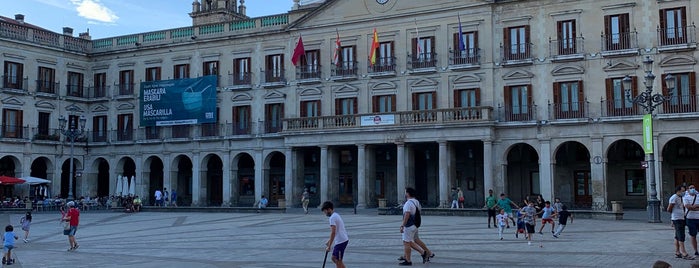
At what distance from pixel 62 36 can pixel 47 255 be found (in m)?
38.5

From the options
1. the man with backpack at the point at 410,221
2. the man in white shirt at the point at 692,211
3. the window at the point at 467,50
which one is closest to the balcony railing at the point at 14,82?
the window at the point at 467,50

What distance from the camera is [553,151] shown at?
4316cm

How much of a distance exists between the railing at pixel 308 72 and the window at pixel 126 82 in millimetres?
14651

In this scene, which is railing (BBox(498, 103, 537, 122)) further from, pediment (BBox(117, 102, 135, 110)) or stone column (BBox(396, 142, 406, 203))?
pediment (BBox(117, 102, 135, 110))

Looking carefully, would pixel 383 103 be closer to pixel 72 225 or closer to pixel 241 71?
pixel 241 71

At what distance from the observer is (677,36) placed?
40250 mm

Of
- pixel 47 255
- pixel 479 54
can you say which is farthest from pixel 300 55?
pixel 47 255

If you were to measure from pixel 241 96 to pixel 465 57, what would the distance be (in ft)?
55.6

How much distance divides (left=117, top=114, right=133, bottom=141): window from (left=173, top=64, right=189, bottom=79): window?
5184 mm

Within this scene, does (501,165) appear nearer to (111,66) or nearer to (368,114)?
(368,114)

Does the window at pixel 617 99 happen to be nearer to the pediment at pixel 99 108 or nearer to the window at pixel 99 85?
the pediment at pixel 99 108

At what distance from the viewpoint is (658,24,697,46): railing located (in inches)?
1565

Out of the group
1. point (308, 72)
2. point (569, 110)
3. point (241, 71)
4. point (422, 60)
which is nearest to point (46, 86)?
point (241, 71)

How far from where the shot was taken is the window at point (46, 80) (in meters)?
55.1
